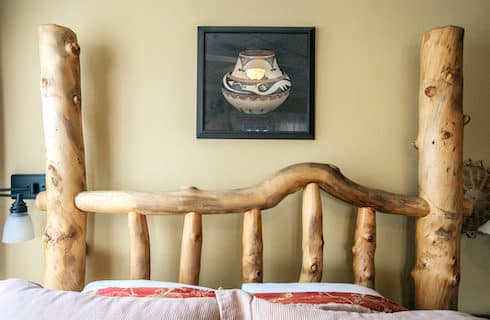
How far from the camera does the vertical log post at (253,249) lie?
127 centimetres

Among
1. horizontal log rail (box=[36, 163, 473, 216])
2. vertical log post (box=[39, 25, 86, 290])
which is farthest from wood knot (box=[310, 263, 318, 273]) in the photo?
vertical log post (box=[39, 25, 86, 290])

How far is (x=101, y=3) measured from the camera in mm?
1417

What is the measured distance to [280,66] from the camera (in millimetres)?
1391

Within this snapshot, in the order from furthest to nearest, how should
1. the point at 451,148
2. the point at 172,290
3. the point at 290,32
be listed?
the point at 290,32 < the point at 451,148 < the point at 172,290

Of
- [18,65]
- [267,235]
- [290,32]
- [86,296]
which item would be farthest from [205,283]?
[18,65]

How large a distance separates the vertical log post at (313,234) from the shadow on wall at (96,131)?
32.0 inches

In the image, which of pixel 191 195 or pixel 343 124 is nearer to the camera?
pixel 191 195

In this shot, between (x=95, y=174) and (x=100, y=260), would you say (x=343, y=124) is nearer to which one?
(x=95, y=174)

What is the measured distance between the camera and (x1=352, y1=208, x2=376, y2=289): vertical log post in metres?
1.29

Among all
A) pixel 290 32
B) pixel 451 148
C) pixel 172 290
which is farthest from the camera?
pixel 290 32

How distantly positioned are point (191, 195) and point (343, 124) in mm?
680

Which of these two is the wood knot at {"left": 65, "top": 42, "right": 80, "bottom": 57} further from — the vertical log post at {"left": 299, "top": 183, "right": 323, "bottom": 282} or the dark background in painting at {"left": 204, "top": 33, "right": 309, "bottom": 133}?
the vertical log post at {"left": 299, "top": 183, "right": 323, "bottom": 282}

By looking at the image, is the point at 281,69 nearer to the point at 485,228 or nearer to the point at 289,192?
the point at 289,192

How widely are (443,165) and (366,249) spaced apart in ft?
1.37
